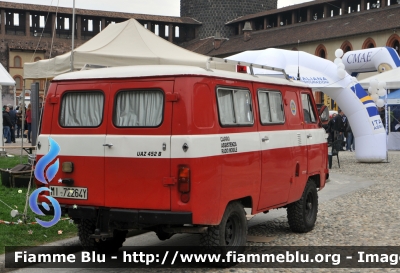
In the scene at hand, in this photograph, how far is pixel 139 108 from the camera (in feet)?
25.6

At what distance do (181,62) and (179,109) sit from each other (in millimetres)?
7224

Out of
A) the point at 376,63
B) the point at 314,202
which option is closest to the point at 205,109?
the point at 314,202

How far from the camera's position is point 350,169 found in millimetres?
23031

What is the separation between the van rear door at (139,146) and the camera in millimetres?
7516

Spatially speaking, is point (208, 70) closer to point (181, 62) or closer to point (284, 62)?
point (181, 62)

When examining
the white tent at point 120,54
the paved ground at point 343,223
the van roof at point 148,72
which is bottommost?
the paved ground at point 343,223

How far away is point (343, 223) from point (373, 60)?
27.3m

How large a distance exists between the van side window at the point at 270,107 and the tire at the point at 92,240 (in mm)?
2451

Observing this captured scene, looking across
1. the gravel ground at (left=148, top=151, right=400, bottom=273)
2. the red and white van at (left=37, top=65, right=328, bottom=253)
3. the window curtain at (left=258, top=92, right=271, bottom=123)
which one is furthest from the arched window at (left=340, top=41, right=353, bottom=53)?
the red and white van at (left=37, top=65, right=328, bottom=253)

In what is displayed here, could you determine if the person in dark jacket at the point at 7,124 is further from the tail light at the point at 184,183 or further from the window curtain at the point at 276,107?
the tail light at the point at 184,183

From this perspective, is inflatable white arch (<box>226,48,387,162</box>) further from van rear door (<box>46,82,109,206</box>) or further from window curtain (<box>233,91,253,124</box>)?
van rear door (<box>46,82,109,206</box>)

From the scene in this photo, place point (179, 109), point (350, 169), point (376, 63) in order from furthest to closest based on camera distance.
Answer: point (376, 63) → point (350, 169) → point (179, 109)

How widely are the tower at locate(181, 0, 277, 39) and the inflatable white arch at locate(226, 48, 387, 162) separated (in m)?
65.4

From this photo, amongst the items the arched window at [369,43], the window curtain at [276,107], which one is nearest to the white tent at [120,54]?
the window curtain at [276,107]
